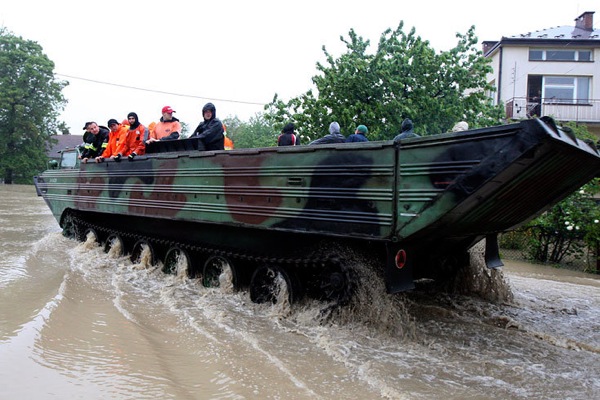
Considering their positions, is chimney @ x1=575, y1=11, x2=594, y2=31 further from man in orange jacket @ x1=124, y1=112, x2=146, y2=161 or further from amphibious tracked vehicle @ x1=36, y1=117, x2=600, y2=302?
man in orange jacket @ x1=124, y1=112, x2=146, y2=161

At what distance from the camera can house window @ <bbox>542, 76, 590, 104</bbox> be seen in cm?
2139

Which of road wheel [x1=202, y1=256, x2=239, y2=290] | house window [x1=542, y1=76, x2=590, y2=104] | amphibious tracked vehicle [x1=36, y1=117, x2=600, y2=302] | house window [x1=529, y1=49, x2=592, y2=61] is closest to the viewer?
amphibious tracked vehicle [x1=36, y1=117, x2=600, y2=302]

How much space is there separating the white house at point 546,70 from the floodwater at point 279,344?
15380 mm

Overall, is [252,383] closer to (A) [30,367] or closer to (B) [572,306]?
(A) [30,367]

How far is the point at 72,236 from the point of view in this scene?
37.7 feet

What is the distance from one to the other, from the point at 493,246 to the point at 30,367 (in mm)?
4825

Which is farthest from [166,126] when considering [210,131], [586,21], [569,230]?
[586,21]

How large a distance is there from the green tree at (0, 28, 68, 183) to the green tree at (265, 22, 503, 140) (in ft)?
105

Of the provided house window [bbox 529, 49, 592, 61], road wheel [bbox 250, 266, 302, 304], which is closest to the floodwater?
road wheel [bbox 250, 266, 302, 304]

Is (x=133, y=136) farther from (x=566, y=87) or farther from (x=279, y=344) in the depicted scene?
(x=566, y=87)

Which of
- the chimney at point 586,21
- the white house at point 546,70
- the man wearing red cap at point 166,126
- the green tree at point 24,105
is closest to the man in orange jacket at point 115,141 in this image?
the man wearing red cap at point 166,126

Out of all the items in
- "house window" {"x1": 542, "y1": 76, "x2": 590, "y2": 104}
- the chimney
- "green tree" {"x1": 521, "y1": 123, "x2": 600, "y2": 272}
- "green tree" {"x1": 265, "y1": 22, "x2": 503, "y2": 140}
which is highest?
the chimney

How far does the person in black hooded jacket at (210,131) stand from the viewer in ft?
25.6

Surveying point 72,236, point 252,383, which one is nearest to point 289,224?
point 252,383
